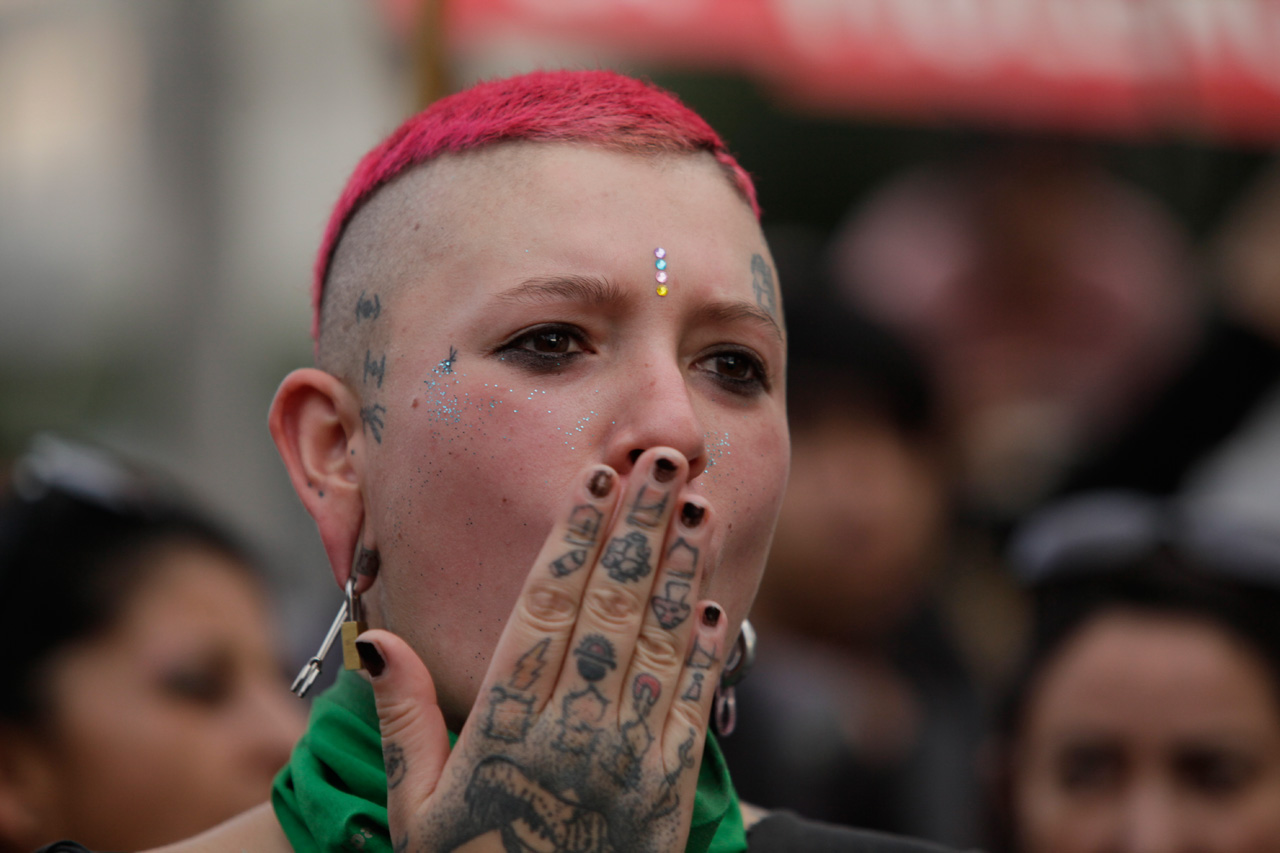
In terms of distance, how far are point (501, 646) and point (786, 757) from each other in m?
2.41

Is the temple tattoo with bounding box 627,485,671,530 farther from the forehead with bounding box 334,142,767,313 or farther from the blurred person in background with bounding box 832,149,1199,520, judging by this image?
the blurred person in background with bounding box 832,149,1199,520

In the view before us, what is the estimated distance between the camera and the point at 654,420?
203 centimetres

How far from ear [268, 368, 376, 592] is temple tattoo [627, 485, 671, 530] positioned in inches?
23.5

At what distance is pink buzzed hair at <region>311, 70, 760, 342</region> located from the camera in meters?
2.26

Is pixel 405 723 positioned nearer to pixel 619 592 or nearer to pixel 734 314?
pixel 619 592

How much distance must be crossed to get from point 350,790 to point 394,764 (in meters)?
0.30

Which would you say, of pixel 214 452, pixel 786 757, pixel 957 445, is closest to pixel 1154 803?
pixel 786 757

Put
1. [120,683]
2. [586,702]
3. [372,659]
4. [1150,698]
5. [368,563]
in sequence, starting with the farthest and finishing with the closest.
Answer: [120,683] → [1150,698] → [368,563] → [372,659] → [586,702]

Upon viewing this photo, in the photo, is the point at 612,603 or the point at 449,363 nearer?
the point at 612,603

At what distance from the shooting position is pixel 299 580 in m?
7.01

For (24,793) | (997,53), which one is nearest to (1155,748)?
(24,793)

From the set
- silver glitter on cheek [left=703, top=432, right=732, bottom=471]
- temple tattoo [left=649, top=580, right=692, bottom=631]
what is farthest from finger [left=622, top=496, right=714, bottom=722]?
silver glitter on cheek [left=703, top=432, right=732, bottom=471]

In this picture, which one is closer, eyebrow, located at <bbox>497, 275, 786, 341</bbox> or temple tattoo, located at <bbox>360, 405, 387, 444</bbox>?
eyebrow, located at <bbox>497, 275, 786, 341</bbox>

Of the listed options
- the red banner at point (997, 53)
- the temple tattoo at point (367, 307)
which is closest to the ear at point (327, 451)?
the temple tattoo at point (367, 307)
